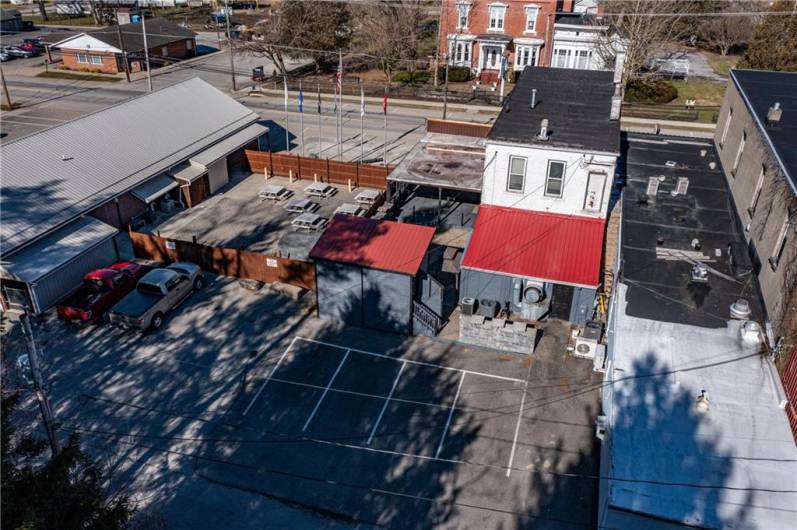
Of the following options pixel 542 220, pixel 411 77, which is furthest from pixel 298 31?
pixel 542 220

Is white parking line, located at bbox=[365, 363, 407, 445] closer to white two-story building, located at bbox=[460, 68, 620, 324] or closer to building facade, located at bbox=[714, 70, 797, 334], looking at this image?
white two-story building, located at bbox=[460, 68, 620, 324]

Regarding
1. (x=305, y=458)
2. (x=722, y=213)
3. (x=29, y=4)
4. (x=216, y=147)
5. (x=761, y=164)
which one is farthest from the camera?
(x=29, y=4)

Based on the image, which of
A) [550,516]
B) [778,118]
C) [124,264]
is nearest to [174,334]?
[124,264]

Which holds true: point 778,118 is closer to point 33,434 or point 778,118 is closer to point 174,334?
point 174,334

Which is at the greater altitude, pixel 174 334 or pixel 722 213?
pixel 722 213

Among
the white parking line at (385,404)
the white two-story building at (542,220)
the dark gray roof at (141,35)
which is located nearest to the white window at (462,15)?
the dark gray roof at (141,35)

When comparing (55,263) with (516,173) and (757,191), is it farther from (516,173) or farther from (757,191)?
(757,191)

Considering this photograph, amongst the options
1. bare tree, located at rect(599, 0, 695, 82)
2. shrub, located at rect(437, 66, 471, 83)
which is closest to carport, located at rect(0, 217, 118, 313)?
shrub, located at rect(437, 66, 471, 83)
